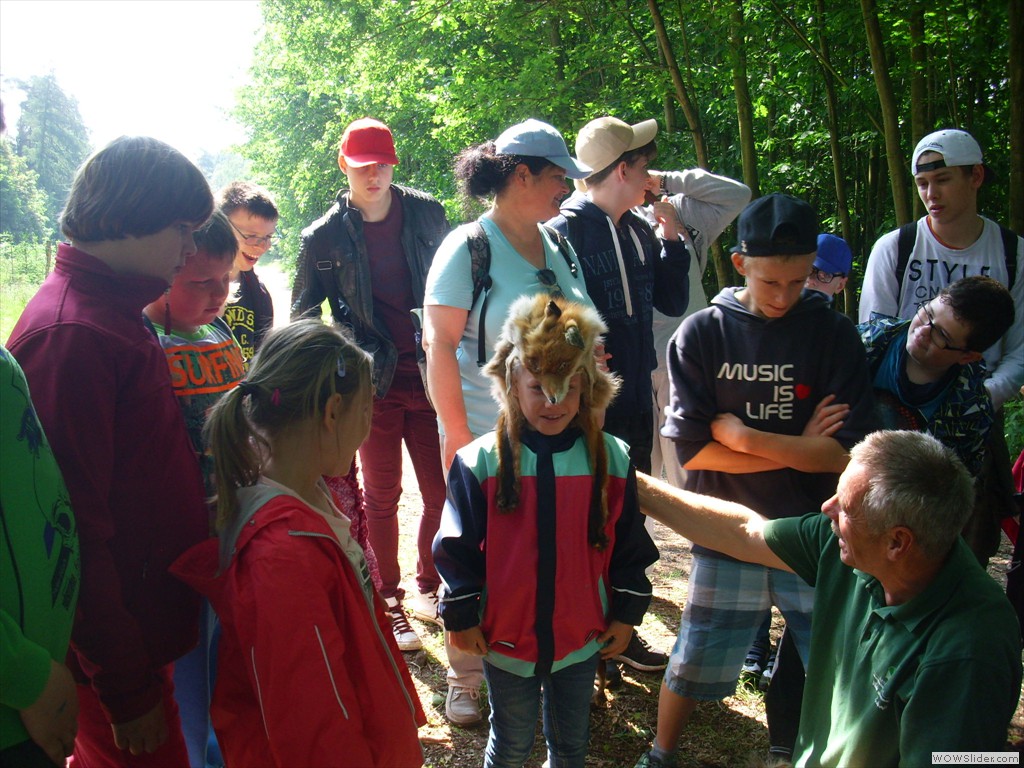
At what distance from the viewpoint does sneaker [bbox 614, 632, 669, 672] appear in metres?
3.58

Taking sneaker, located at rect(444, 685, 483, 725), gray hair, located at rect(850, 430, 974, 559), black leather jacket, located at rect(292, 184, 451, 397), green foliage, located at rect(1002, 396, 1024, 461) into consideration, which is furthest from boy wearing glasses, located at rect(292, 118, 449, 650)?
green foliage, located at rect(1002, 396, 1024, 461)

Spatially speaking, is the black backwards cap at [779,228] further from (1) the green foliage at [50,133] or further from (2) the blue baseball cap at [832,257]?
(1) the green foliage at [50,133]

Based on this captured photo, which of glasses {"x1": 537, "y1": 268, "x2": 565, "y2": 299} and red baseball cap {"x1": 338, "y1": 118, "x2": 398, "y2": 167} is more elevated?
red baseball cap {"x1": 338, "y1": 118, "x2": 398, "y2": 167}

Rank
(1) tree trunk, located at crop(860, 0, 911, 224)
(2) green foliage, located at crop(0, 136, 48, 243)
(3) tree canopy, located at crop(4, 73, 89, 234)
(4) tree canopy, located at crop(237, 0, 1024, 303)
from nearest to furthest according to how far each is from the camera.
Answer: (1) tree trunk, located at crop(860, 0, 911, 224) → (4) tree canopy, located at crop(237, 0, 1024, 303) → (2) green foliage, located at crop(0, 136, 48, 243) → (3) tree canopy, located at crop(4, 73, 89, 234)

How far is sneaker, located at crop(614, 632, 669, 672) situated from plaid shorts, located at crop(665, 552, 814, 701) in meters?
0.88

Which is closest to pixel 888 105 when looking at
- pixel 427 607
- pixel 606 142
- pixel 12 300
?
pixel 606 142

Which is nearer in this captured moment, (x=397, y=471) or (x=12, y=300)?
(x=397, y=471)

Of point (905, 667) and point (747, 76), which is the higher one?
point (747, 76)

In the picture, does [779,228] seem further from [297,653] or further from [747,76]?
[747,76]

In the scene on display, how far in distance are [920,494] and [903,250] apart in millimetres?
2311

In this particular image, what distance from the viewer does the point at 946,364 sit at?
2.82m

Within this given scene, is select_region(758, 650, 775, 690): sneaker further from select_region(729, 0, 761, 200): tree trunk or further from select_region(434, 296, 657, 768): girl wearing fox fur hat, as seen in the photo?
select_region(729, 0, 761, 200): tree trunk


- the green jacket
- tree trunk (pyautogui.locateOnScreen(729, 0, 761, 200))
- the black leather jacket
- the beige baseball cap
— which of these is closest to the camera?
the green jacket

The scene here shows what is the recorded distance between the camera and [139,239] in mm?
1880
